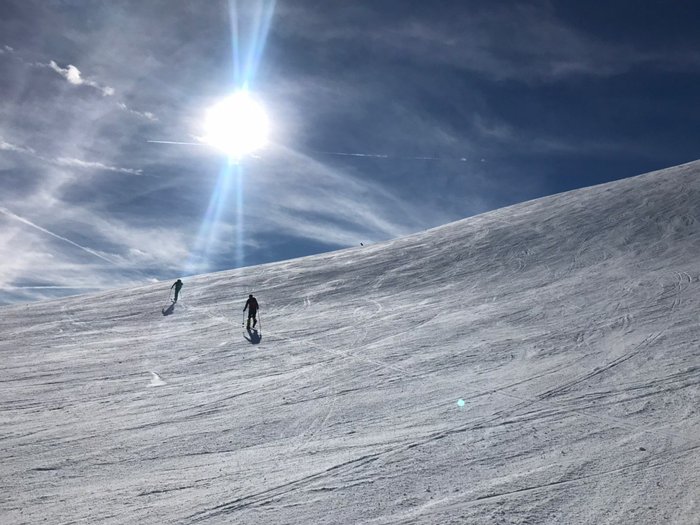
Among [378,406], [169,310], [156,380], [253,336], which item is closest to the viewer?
[378,406]

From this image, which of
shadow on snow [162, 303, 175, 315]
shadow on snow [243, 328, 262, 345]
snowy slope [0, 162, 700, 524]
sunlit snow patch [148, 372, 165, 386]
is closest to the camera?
snowy slope [0, 162, 700, 524]

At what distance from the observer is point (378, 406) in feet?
34.7

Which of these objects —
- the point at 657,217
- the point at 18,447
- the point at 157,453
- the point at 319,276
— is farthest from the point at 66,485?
the point at 657,217

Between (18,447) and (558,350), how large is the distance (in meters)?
12.0

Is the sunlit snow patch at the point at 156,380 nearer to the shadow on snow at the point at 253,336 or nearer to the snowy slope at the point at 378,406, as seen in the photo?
the snowy slope at the point at 378,406

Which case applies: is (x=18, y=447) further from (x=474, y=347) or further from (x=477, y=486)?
(x=474, y=347)

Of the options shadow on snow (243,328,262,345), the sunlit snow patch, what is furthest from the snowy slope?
shadow on snow (243,328,262,345)

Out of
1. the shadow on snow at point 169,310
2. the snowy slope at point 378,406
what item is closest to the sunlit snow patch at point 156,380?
the snowy slope at point 378,406

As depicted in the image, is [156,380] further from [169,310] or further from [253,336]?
[169,310]

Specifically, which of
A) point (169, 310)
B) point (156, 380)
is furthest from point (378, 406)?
point (169, 310)

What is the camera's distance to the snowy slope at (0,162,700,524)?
705cm

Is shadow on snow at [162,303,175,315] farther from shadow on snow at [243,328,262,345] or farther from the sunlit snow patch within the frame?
the sunlit snow patch

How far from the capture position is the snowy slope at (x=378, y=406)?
7.05 meters

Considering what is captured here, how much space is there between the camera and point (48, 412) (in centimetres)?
1095
